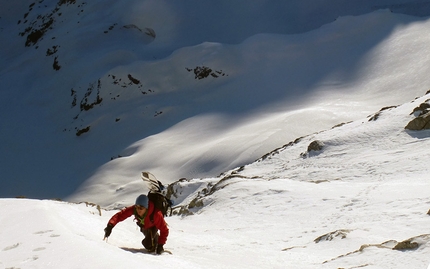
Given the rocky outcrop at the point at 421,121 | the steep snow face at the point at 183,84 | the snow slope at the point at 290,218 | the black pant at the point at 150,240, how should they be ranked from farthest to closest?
the steep snow face at the point at 183,84 → the rocky outcrop at the point at 421,121 → the black pant at the point at 150,240 → the snow slope at the point at 290,218

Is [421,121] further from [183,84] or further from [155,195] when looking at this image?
[183,84]

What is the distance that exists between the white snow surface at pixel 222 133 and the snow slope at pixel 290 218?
35 millimetres

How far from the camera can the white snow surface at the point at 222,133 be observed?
227 inches

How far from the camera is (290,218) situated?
9.70 meters

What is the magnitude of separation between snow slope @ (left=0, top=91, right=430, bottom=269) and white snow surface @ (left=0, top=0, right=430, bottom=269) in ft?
0.12

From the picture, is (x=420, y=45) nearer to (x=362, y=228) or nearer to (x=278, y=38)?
(x=278, y=38)

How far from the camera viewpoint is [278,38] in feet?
111

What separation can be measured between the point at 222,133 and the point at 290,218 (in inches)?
596

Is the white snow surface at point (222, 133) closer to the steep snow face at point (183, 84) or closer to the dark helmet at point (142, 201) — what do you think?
the steep snow face at point (183, 84)

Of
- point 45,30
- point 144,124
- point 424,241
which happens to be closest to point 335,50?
point 144,124

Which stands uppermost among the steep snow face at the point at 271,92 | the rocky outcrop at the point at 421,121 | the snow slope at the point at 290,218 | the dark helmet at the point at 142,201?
the steep snow face at the point at 271,92

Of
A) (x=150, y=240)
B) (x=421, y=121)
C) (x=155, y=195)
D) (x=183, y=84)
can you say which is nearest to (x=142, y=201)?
(x=155, y=195)

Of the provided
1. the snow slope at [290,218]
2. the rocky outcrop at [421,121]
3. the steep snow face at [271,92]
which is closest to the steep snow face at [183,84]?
the steep snow face at [271,92]

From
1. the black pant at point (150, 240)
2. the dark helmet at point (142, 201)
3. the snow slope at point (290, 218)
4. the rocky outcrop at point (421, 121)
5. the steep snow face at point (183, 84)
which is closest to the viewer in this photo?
the snow slope at point (290, 218)
